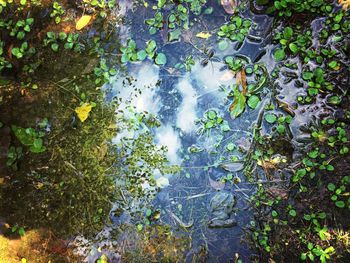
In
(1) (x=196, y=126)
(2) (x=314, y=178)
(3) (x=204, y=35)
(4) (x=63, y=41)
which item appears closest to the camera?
(2) (x=314, y=178)

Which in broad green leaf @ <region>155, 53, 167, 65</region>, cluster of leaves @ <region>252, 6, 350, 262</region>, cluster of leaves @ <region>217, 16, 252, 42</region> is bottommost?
cluster of leaves @ <region>252, 6, 350, 262</region>

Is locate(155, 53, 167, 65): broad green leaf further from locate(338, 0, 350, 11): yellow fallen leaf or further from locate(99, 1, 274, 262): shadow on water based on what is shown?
locate(338, 0, 350, 11): yellow fallen leaf

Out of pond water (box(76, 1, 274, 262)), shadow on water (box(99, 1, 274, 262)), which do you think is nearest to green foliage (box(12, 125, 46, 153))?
pond water (box(76, 1, 274, 262))

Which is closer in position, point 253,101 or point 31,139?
point 253,101

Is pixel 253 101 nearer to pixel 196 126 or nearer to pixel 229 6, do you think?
pixel 196 126

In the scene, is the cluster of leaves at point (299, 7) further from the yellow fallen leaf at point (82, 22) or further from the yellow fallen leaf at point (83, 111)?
the yellow fallen leaf at point (83, 111)

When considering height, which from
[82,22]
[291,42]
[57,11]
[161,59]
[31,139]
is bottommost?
[31,139]

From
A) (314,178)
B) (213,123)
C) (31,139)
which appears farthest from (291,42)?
(31,139)
